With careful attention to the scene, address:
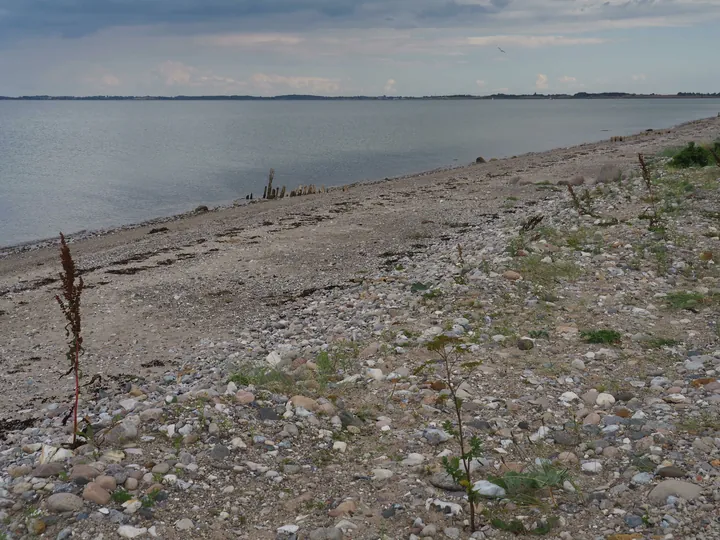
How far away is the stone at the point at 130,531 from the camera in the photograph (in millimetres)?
4650

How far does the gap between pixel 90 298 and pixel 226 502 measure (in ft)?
37.6

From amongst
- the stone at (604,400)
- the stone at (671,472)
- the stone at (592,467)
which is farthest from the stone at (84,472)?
the stone at (604,400)

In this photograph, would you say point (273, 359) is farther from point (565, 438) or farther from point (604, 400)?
point (604, 400)

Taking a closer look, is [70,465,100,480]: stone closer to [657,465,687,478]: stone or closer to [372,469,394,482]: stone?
[372,469,394,482]: stone

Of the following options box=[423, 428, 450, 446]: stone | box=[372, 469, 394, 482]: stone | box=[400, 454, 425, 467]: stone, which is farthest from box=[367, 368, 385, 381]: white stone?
box=[372, 469, 394, 482]: stone

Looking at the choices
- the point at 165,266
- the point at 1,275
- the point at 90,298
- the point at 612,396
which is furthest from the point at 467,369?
the point at 1,275

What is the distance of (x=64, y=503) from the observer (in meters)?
4.87

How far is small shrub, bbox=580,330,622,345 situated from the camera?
8359mm

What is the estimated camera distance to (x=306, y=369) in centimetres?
823

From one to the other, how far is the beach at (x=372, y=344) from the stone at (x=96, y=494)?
12.9 inches

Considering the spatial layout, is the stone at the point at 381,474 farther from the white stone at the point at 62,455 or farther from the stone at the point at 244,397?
the white stone at the point at 62,455

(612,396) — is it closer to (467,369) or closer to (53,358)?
(467,369)

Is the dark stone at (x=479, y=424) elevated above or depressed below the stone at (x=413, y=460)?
above

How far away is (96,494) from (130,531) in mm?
538
